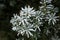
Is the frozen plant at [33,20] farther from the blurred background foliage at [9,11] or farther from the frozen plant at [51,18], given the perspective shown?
the blurred background foliage at [9,11]

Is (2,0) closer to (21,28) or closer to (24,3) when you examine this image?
(24,3)

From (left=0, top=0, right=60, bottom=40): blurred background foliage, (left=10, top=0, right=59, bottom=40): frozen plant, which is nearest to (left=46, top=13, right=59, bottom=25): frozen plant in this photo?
(left=10, top=0, right=59, bottom=40): frozen plant

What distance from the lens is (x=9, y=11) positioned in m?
3.77

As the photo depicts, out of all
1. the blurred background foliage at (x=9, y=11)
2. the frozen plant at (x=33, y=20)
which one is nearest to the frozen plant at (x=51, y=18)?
the frozen plant at (x=33, y=20)

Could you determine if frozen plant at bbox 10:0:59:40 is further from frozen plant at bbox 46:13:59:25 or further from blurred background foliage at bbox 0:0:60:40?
blurred background foliage at bbox 0:0:60:40

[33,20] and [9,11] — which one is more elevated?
[9,11]

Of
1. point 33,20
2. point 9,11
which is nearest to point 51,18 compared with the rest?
point 33,20

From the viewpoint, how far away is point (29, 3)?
11.4ft

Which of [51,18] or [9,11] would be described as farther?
[9,11]

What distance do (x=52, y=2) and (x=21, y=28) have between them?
2.47 feet

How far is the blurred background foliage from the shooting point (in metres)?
3.46

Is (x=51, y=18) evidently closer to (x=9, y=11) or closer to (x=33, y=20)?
(x=33, y=20)

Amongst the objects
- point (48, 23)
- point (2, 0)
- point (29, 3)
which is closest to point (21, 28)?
point (48, 23)

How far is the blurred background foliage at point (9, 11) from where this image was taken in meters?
3.46
